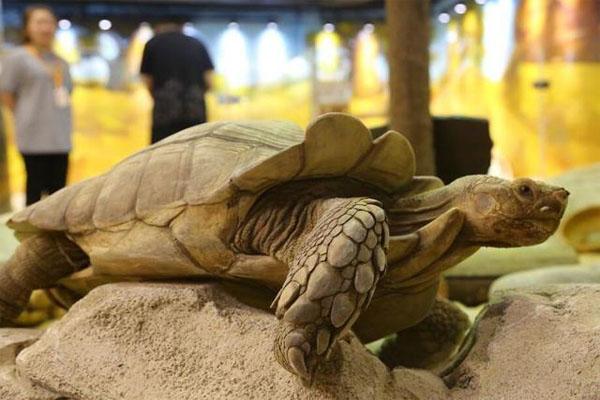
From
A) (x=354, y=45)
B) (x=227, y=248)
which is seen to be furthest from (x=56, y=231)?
(x=354, y=45)

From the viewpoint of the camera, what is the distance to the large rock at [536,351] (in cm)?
118

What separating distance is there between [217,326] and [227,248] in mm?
161

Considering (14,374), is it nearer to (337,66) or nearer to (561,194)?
(561,194)

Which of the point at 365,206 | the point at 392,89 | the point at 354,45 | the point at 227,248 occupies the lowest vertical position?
the point at 227,248

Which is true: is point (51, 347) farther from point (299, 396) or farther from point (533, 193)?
point (533, 193)

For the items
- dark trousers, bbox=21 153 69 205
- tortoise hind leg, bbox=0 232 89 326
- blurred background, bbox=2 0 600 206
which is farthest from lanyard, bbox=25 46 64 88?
tortoise hind leg, bbox=0 232 89 326

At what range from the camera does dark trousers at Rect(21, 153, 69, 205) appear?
3.45 meters

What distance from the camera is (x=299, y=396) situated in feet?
3.80

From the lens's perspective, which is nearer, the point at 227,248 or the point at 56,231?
the point at 227,248

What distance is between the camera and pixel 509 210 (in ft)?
4.11

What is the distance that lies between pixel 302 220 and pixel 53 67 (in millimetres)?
2518

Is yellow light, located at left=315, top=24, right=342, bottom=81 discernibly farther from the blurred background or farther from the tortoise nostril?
the tortoise nostril

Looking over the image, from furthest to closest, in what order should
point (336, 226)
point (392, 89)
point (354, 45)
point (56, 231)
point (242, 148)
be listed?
1. point (354, 45)
2. point (392, 89)
3. point (56, 231)
4. point (242, 148)
5. point (336, 226)

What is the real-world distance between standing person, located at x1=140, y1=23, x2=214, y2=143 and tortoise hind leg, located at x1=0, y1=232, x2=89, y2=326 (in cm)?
140
